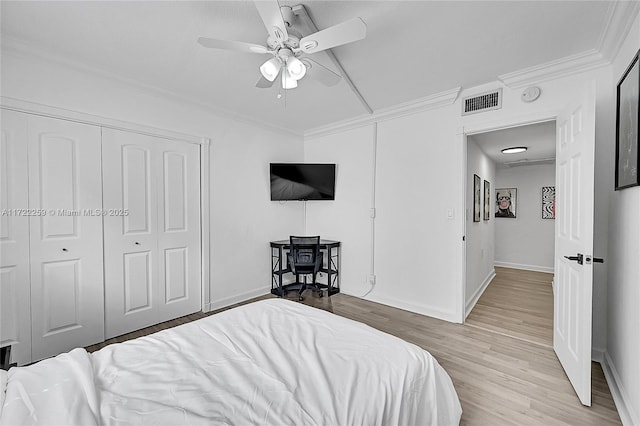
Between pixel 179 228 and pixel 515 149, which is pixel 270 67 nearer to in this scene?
pixel 179 228

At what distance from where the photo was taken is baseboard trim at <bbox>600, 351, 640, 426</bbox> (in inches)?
60.5

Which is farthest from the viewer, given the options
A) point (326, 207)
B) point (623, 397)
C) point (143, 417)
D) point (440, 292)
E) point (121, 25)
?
point (326, 207)

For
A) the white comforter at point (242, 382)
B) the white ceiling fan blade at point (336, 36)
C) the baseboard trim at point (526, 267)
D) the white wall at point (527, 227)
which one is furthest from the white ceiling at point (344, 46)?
the baseboard trim at point (526, 267)

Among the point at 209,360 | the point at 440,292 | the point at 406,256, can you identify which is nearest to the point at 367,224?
the point at 406,256

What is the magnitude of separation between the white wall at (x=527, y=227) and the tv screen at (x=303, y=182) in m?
4.46

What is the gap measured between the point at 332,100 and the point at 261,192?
5.14ft

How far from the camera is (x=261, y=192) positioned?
12.9 ft

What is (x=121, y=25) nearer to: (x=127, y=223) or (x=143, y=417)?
(x=127, y=223)

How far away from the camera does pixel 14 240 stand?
84.0 inches

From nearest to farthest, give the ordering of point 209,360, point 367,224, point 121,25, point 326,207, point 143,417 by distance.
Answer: point 143,417, point 209,360, point 121,25, point 367,224, point 326,207

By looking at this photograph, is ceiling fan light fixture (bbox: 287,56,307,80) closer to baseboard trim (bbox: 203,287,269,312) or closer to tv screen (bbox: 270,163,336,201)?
tv screen (bbox: 270,163,336,201)

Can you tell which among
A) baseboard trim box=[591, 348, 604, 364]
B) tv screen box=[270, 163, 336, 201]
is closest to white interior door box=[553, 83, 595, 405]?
baseboard trim box=[591, 348, 604, 364]

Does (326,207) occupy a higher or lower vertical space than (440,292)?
higher

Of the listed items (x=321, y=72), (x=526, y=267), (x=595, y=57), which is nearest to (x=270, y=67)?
(x=321, y=72)
